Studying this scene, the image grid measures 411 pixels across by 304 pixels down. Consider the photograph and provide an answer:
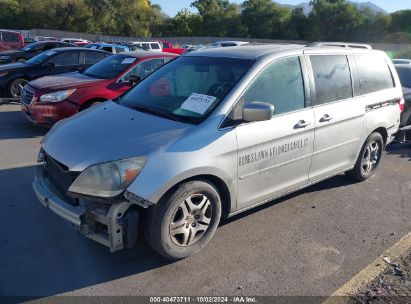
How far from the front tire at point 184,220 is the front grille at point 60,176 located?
0.68m

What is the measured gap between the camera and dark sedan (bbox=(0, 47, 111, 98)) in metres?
10.4

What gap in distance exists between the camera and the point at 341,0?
6606 cm

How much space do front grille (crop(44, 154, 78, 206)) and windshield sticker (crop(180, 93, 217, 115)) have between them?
1.21 m

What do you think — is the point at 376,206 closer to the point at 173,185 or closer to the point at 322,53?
the point at 322,53

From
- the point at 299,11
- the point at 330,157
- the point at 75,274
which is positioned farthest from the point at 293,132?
the point at 299,11

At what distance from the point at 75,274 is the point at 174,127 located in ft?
4.85

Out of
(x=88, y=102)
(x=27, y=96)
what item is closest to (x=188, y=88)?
(x=88, y=102)

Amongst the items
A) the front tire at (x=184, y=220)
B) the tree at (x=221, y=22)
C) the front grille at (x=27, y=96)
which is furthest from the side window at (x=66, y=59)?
the tree at (x=221, y=22)

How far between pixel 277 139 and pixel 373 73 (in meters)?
2.24

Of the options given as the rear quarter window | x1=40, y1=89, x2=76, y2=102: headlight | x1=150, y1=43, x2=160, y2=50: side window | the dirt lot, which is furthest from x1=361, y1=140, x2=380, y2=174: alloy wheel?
x1=150, y1=43, x2=160, y2=50: side window

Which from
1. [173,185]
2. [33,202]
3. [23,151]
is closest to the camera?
[173,185]

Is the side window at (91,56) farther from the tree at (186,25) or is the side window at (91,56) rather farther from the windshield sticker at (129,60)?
the tree at (186,25)

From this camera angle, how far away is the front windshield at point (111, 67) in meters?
7.90

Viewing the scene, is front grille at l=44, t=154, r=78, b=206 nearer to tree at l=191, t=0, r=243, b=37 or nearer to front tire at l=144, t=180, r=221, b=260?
front tire at l=144, t=180, r=221, b=260
